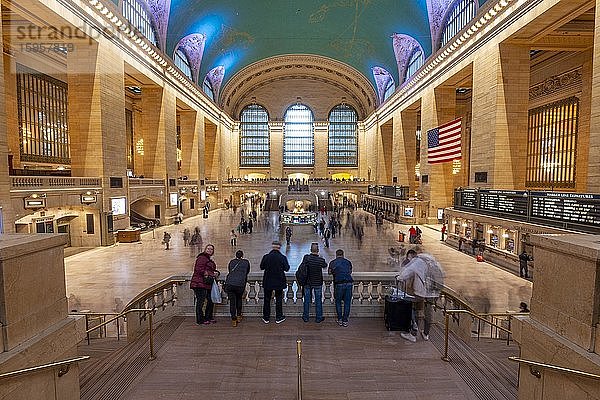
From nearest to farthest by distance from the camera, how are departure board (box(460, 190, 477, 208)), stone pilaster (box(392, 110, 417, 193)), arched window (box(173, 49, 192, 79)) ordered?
departure board (box(460, 190, 477, 208))
arched window (box(173, 49, 192, 79))
stone pilaster (box(392, 110, 417, 193))

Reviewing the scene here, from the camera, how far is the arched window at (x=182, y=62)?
94.7 feet

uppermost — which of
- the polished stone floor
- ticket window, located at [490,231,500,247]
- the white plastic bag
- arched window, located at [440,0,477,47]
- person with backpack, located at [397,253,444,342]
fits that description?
arched window, located at [440,0,477,47]

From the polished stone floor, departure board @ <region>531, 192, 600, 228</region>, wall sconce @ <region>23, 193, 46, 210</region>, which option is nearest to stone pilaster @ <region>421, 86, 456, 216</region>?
the polished stone floor

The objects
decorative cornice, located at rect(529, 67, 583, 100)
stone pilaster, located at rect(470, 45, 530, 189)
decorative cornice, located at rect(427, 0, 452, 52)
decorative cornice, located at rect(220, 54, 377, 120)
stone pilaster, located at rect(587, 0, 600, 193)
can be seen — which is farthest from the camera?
decorative cornice, located at rect(220, 54, 377, 120)

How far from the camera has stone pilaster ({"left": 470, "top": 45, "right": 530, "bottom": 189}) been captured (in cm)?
1619

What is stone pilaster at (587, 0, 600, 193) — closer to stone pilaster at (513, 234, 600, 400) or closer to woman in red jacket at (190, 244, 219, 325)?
stone pilaster at (513, 234, 600, 400)

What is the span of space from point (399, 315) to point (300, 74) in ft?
155

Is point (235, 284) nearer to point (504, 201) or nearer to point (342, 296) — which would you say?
point (342, 296)

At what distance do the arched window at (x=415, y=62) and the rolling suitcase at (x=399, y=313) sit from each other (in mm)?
26729

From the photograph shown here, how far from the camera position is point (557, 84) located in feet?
72.8

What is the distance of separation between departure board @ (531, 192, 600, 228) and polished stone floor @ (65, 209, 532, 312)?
217 cm

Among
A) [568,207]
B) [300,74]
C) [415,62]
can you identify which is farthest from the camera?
[300,74]

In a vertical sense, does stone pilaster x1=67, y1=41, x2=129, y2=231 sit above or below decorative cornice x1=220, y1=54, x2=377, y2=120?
below

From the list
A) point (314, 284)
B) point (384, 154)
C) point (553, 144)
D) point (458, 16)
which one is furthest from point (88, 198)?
point (384, 154)
